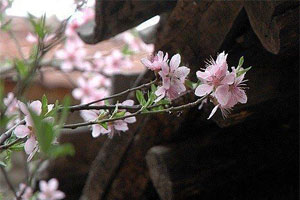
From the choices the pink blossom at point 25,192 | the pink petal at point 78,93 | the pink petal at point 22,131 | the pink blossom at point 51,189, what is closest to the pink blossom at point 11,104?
the pink petal at point 22,131

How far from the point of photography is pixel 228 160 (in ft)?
6.09

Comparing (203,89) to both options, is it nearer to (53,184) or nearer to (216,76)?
(216,76)

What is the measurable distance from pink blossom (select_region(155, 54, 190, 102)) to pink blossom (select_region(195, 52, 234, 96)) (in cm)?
6

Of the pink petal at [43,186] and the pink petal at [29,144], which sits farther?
the pink petal at [43,186]

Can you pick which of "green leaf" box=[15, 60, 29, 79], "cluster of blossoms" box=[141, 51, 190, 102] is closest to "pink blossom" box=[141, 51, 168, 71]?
"cluster of blossoms" box=[141, 51, 190, 102]

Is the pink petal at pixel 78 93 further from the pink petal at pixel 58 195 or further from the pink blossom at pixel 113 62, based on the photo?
the pink petal at pixel 58 195

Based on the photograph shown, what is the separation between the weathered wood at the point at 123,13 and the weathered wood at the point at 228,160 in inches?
18.1

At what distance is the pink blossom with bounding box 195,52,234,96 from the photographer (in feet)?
3.14

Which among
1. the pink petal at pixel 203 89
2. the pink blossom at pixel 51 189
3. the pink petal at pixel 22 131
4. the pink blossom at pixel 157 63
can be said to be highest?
the pink petal at pixel 22 131

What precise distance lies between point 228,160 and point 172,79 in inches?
35.9

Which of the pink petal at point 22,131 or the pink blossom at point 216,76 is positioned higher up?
the pink petal at point 22,131

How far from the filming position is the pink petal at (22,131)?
0.87 m

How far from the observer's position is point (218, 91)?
957 mm

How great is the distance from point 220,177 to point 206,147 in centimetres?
14
